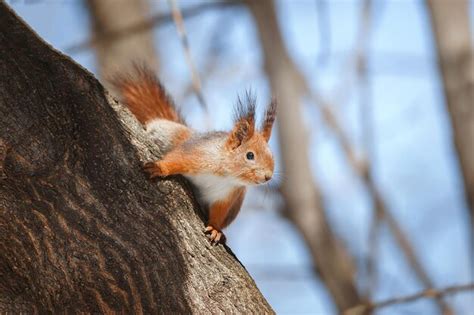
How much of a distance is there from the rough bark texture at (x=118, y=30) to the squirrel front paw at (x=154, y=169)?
7.77 ft

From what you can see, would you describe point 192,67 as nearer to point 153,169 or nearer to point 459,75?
point 153,169

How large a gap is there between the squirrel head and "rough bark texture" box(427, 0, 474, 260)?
1644 mm

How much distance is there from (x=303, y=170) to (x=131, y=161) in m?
2.32

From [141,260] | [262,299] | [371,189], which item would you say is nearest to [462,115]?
[371,189]

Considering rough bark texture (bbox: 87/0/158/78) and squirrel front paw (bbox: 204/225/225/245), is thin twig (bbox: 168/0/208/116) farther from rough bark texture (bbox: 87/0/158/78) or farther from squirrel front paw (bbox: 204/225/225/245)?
rough bark texture (bbox: 87/0/158/78)

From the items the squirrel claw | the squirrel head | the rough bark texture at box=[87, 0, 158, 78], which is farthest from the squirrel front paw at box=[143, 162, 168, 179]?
the rough bark texture at box=[87, 0, 158, 78]

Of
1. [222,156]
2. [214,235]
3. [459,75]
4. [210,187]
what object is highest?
[459,75]

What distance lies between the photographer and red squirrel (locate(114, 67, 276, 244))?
2.22m

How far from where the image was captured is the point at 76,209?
1.77 meters

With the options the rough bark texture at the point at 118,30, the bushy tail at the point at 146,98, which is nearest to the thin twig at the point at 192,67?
the bushy tail at the point at 146,98

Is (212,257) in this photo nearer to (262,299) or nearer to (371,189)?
(262,299)

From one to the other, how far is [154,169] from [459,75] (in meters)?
2.25

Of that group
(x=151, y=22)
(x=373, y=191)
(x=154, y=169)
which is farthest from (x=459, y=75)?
(x=154, y=169)

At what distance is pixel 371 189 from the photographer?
13.3 ft
